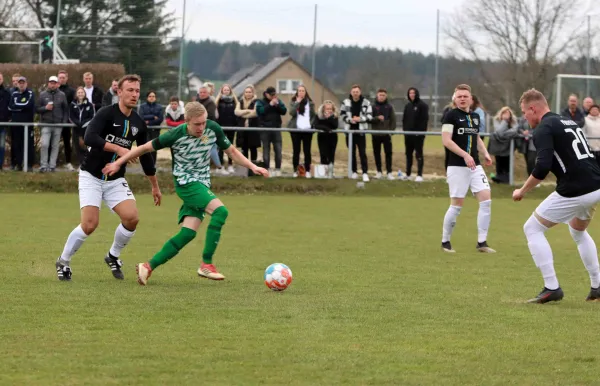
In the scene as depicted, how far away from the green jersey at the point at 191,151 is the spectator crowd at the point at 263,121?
11.8 metres

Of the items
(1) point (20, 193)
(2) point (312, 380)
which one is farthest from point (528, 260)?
(1) point (20, 193)

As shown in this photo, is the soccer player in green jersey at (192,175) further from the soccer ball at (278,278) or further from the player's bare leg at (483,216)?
the player's bare leg at (483,216)

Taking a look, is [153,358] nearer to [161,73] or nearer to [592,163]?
[592,163]

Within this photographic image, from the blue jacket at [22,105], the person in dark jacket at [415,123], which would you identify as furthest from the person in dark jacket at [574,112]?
the blue jacket at [22,105]

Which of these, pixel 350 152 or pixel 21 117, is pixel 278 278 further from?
pixel 21 117

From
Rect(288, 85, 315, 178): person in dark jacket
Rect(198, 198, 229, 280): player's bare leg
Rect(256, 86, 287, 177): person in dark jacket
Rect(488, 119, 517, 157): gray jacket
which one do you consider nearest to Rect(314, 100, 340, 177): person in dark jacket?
Rect(288, 85, 315, 178): person in dark jacket

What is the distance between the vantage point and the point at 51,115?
2177cm

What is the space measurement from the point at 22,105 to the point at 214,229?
1321 centimetres

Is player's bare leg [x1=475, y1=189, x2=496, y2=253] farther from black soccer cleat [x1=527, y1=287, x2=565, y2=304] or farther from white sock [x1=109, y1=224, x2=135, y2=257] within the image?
white sock [x1=109, y1=224, x2=135, y2=257]

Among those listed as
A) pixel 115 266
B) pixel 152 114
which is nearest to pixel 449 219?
pixel 115 266

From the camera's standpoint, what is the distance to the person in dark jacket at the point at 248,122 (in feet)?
73.8

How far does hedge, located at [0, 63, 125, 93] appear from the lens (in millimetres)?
24078

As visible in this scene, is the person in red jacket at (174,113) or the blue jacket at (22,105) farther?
the person in red jacket at (174,113)

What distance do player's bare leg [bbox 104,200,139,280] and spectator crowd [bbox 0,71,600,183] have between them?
38.1 feet
